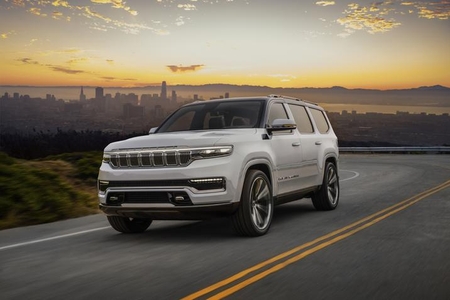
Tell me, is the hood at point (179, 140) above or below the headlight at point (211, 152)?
above

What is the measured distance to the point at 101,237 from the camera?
924cm

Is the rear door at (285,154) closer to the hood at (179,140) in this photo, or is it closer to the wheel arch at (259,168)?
the wheel arch at (259,168)

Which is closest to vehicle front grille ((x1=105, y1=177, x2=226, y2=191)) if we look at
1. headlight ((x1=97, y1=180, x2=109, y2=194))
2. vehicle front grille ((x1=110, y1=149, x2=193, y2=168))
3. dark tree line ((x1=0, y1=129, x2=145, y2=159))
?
vehicle front grille ((x1=110, y1=149, x2=193, y2=168))

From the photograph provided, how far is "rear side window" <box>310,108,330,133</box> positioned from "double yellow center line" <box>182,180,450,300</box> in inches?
78.3

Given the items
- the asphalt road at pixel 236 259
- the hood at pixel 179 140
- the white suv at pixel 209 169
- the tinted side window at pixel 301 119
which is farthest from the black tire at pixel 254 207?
the tinted side window at pixel 301 119

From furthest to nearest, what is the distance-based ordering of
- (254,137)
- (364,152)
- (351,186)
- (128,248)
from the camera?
(364,152) → (351,186) → (254,137) → (128,248)

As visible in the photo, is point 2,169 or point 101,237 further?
point 2,169

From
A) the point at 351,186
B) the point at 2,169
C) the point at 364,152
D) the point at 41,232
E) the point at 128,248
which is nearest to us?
the point at 128,248

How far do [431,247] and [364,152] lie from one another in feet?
144

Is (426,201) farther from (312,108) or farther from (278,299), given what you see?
(278,299)

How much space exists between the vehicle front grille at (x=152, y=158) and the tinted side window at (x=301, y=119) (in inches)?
132

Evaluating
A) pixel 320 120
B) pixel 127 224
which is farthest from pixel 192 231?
pixel 320 120

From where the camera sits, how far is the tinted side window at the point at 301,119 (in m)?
11.2

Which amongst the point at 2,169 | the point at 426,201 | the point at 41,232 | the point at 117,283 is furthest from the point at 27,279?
the point at 426,201
